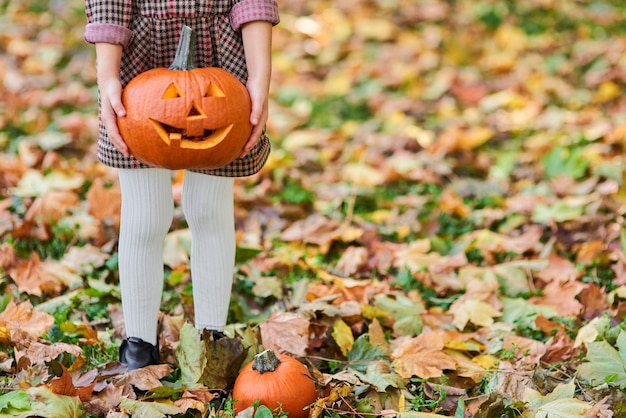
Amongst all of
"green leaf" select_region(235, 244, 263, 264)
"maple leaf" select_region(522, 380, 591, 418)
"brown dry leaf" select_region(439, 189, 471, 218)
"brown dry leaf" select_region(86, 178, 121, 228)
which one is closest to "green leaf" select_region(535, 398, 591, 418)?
"maple leaf" select_region(522, 380, 591, 418)

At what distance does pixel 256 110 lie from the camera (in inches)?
80.1

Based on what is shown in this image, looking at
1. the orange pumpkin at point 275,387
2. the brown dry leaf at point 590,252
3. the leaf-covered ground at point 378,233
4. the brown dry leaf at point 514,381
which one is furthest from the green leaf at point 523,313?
the orange pumpkin at point 275,387

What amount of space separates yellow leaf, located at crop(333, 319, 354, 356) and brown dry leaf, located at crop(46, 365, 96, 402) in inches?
30.6

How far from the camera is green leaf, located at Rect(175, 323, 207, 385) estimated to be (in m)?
2.21

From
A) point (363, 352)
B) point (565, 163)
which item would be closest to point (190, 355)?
point (363, 352)

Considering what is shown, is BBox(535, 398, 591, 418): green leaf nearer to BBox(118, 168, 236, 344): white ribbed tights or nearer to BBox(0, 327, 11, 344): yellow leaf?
BBox(118, 168, 236, 344): white ribbed tights

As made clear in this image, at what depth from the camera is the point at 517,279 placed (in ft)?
9.82

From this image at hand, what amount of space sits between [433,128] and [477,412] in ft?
9.66

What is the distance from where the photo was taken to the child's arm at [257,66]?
2.05 meters

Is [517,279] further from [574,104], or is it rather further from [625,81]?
[625,81]

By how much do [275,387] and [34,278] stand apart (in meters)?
1.22

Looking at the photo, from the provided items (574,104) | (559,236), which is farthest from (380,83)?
(559,236)

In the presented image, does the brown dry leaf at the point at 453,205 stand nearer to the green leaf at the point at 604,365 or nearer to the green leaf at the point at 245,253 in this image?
the green leaf at the point at 245,253

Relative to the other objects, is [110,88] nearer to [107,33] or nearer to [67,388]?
[107,33]
